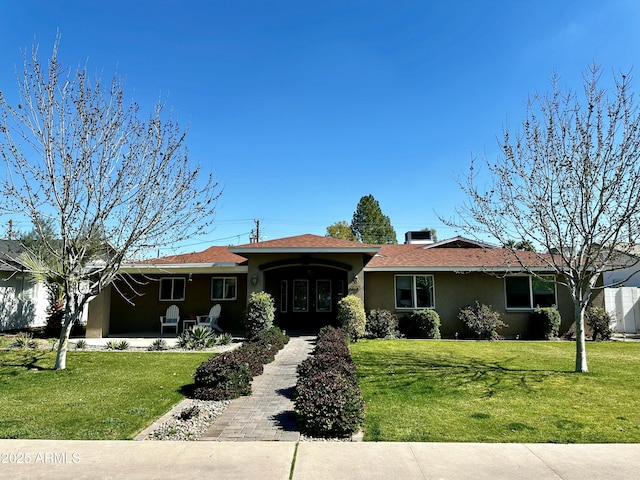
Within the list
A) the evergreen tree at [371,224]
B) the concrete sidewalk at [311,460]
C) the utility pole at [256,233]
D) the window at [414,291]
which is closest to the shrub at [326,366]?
the concrete sidewalk at [311,460]

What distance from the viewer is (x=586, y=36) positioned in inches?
387

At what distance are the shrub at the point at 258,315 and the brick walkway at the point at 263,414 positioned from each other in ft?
14.7

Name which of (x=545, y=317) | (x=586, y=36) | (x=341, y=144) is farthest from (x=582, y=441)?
(x=341, y=144)

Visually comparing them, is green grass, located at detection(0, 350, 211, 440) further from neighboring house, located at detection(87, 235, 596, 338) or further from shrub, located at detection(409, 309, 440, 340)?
shrub, located at detection(409, 309, 440, 340)

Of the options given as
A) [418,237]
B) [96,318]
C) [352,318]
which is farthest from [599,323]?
[96,318]

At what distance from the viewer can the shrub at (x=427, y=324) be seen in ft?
52.2

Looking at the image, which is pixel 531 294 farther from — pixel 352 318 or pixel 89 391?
pixel 89 391

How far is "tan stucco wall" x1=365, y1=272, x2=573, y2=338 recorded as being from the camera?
1683 centimetres

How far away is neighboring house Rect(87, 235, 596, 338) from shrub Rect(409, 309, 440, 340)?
880 millimetres

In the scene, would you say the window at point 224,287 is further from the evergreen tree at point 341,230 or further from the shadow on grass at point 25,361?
the evergreen tree at point 341,230

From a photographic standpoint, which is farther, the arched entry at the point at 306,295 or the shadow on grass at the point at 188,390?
the arched entry at the point at 306,295

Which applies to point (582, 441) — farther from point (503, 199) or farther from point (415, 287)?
point (415, 287)

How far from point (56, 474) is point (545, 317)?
16619 mm

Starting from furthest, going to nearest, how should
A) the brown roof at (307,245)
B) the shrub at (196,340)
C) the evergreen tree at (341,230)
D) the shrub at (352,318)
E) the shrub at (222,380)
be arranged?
the evergreen tree at (341,230)
the brown roof at (307,245)
the shrub at (352,318)
the shrub at (196,340)
the shrub at (222,380)
